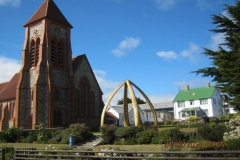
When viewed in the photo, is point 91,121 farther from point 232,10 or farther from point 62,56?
point 232,10

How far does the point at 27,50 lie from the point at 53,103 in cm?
1031

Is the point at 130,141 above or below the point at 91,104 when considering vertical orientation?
below

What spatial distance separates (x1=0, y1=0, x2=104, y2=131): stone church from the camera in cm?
3866

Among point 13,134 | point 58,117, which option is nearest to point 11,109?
point 58,117

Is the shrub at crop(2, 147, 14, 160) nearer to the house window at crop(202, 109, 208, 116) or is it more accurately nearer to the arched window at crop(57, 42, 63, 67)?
the arched window at crop(57, 42, 63, 67)

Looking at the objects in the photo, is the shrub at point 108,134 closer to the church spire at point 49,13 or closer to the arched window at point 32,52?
the arched window at point 32,52

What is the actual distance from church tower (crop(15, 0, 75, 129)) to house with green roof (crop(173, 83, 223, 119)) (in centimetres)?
3948

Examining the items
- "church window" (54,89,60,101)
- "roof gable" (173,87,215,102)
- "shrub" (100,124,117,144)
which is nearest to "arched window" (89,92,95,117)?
"church window" (54,89,60,101)

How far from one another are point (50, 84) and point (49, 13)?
12339 mm

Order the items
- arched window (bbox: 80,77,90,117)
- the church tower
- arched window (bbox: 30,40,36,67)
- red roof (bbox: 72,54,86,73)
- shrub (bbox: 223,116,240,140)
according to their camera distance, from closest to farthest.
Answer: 1. shrub (bbox: 223,116,240,140)
2. the church tower
3. arched window (bbox: 30,40,36,67)
4. arched window (bbox: 80,77,90,117)
5. red roof (bbox: 72,54,86,73)

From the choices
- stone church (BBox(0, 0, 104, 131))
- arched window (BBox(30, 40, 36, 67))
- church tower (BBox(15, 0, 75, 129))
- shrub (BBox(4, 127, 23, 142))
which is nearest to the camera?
shrub (BBox(4, 127, 23, 142))

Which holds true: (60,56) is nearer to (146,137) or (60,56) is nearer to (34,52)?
(34,52)

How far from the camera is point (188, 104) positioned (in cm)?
7256

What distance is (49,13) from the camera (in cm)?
4256
